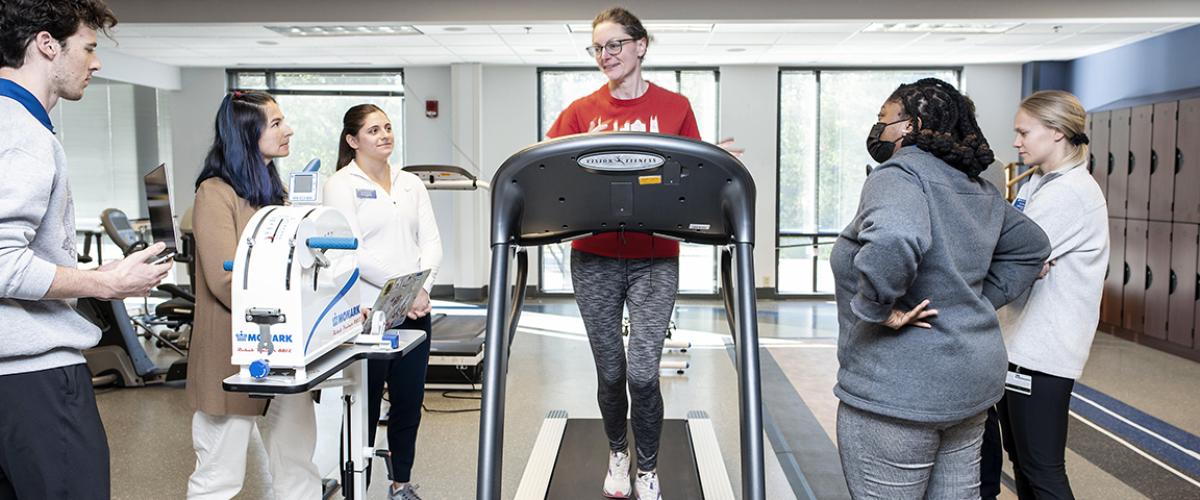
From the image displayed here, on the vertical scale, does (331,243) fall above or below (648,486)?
above

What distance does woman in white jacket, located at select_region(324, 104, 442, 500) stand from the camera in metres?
2.82

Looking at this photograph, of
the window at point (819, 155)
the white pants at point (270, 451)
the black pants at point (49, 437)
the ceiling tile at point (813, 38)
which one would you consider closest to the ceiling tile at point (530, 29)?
the ceiling tile at point (813, 38)

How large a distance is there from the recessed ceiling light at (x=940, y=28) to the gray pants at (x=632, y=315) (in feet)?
15.3

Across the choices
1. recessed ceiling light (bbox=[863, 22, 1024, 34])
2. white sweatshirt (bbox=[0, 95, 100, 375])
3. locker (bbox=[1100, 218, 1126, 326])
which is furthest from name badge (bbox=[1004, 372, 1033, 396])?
Answer: locker (bbox=[1100, 218, 1126, 326])

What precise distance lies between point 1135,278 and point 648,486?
5.79 meters

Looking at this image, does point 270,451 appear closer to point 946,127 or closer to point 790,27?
point 946,127

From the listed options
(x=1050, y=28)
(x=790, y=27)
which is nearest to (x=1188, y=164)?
(x=1050, y=28)

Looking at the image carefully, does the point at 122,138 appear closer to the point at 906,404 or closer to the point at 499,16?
the point at 499,16

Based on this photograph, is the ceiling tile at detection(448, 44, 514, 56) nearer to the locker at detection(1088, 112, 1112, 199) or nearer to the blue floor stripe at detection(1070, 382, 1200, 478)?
the locker at detection(1088, 112, 1112, 199)

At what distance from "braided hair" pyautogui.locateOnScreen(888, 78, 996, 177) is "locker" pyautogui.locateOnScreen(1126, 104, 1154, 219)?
593 centimetres

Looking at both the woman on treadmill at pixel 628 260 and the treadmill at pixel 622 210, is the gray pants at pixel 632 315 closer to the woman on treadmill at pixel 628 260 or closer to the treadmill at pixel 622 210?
the woman on treadmill at pixel 628 260

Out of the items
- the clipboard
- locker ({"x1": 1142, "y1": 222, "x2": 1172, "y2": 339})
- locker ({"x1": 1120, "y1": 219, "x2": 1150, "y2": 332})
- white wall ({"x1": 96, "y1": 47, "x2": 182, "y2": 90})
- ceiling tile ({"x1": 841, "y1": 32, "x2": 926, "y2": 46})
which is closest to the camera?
the clipboard

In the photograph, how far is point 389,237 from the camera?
2867mm

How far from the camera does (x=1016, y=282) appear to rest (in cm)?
179
